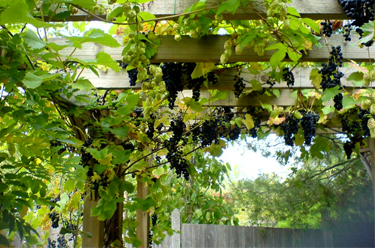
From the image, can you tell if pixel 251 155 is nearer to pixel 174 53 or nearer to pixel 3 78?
pixel 174 53

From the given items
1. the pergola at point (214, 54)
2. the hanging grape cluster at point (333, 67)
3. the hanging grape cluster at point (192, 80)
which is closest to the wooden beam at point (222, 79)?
the pergola at point (214, 54)

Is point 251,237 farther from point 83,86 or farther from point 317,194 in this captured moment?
point 83,86

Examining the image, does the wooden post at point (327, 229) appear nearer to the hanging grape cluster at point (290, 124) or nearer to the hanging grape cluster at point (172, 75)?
the hanging grape cluster at point (290, 124)

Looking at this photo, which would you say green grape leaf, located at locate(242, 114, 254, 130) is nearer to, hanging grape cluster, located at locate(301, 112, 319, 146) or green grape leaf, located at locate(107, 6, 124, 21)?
hanging grape cluster, located at locate(301, 112, 319, 146)

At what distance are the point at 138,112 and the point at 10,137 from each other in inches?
43.5

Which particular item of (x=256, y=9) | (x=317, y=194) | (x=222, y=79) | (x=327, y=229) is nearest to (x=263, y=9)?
(x=256, y=9)

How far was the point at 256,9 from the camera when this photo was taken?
179cm

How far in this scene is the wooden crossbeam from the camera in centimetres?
178

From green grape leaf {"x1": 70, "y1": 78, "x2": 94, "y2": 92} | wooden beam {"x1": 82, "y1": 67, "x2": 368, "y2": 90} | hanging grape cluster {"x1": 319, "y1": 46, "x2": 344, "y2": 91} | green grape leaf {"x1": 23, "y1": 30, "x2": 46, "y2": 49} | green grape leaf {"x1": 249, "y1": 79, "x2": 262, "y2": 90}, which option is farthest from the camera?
green grape leaf {"x1": 249, "y1": 79, "x2": 262, "y2": 90}

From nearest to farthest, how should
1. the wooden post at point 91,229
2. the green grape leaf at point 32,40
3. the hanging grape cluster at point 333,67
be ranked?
the green grape leaf at point 32,40 < the hanging grape cluster at point 333,67 < the wooden post at point 91,229

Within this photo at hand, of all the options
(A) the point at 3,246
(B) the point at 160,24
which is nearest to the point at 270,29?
(B) the point at 160,24

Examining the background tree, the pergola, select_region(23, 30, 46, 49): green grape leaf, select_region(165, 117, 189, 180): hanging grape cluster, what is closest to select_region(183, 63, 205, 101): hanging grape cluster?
the pergola

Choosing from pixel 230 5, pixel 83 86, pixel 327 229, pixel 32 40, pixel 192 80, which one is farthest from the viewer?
pixel 327 229

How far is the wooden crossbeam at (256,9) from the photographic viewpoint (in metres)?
1.78
